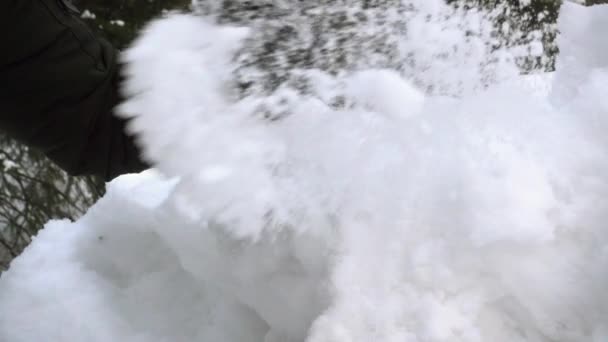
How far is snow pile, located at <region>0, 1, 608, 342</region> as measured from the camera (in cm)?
43

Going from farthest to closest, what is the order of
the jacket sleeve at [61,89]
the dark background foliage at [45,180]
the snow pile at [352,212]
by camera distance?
1. the dark background foliage at [45,180]
2. the jacket sleeve at [61,89]
3. the snow pile at [352,212]

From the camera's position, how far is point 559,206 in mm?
436

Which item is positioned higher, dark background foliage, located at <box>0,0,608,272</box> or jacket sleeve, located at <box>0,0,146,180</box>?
jacket sleeve, located at <box>0,0,146,180</box>

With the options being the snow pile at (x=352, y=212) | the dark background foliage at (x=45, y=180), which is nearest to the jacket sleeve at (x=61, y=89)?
the snow pile at (x=352, y=212)

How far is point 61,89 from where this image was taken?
76 centimetres

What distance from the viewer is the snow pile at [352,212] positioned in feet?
1.41

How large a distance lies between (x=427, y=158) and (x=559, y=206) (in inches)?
5.1

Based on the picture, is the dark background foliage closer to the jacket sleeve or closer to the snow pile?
the jacket sleeve

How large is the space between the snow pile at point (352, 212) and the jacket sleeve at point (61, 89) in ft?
0.56

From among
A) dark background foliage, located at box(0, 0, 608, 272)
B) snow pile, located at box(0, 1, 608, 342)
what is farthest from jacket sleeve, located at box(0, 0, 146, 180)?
dark background foliage, located at box(0, 0, 608, 272)

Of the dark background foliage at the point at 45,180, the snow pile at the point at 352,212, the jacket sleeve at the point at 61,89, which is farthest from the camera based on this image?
the dark background foliage at the point at 45,180

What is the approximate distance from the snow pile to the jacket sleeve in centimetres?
17

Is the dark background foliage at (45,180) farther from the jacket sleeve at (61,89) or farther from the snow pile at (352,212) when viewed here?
the snow pile at (352,212)

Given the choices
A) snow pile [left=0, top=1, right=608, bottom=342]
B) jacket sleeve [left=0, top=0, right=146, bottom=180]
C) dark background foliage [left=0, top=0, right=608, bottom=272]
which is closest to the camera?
snow pile [left=0, top=1, right=608, bottom=342]
